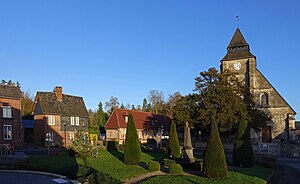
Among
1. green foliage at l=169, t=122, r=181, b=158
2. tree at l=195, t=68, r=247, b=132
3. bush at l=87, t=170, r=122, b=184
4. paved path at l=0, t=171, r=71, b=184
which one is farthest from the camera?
tree at l=195, t=68, r=247, b=132

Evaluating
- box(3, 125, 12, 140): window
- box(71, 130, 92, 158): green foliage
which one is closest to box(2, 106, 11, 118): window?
box(3, 125, 12, 140): window

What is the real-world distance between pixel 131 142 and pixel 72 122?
27.8 m

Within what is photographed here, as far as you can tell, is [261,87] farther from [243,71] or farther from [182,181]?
[182,181]

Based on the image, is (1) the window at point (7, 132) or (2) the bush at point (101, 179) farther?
(1) the window at point (7, 132)

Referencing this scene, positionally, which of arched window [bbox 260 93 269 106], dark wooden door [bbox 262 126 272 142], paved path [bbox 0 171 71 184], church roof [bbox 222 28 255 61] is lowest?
dark wooden door [bbox 262 126 272 142]

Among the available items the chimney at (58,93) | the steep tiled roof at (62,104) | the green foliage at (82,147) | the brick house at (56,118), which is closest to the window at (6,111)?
the brick house at (56,118)

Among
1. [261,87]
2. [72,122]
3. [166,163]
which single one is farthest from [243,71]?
[166,163]

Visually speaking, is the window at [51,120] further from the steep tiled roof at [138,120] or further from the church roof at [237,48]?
the church roof at [237,48]

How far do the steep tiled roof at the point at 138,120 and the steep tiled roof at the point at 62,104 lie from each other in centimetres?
478

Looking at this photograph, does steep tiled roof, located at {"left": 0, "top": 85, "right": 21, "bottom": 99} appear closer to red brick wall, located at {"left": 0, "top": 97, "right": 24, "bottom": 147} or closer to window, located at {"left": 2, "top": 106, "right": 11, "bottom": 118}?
red brick wall, located at {"left": 0, "top": 97, "right": 24, "bottom": 147}

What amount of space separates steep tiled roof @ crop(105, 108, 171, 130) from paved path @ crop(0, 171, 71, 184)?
1218 inches

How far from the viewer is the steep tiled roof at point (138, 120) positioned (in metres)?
49.2

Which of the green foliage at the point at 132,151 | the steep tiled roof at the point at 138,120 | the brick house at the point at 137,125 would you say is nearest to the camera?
the green foliage at the point at 132,151

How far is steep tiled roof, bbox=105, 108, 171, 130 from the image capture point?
49191 mm
